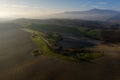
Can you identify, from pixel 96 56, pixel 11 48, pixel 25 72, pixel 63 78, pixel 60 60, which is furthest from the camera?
pixel 11 48

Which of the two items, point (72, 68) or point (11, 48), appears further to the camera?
point (11, 48)

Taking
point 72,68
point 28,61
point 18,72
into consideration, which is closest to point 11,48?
point 28,61

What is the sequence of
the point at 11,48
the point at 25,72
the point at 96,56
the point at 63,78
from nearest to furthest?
the point at 63,78
the point at 25,72
the point at 96,56
the point at 11,48

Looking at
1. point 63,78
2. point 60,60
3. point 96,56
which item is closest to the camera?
point 63,78

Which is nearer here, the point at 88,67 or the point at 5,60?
the point at 88,67

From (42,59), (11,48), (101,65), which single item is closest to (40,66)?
(42,59)

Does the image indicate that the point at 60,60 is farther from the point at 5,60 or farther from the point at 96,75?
the point at 5,60

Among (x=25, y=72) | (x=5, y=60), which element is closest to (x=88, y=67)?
(x=25, y=72)

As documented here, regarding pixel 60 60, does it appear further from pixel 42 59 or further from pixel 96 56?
pixel 96 56
